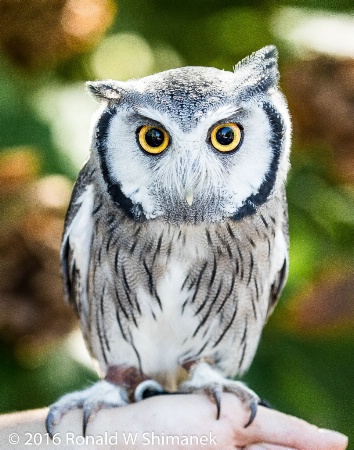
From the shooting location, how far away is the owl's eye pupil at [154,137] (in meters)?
1.17

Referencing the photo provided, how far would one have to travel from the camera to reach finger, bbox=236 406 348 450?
126 cm

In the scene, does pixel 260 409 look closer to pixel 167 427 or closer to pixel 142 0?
pixel 167 427

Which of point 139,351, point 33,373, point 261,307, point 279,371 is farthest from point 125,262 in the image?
point 279,371

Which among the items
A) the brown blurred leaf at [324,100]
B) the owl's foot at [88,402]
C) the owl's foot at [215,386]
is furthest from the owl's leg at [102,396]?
the brown blurred leaf at [324,100]

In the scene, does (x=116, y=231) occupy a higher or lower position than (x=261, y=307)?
higher

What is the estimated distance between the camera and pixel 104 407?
1.36 meters

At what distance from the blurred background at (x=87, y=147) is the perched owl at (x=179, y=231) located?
0.58 feet

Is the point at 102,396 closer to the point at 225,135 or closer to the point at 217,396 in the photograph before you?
the point at 217,396

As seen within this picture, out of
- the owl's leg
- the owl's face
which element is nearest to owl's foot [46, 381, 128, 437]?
the owl's leg

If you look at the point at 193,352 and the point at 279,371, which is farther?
the point at 279,371

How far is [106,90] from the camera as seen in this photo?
4.04 feet

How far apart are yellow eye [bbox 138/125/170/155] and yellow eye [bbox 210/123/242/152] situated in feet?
0.26

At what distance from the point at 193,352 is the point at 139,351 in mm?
118

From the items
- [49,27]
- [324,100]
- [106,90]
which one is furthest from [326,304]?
[49,27]
